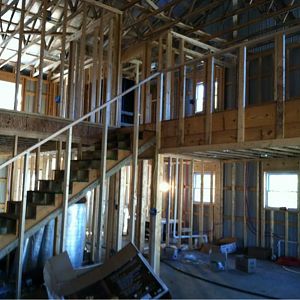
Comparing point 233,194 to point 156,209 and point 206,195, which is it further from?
point 156,209

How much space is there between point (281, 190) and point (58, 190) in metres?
5.51

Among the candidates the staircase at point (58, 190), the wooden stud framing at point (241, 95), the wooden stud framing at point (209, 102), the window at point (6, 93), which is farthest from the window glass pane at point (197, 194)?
the window at point (6, 93)

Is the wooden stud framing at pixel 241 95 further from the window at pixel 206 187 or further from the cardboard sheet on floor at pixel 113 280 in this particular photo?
the window at pixel 206 187

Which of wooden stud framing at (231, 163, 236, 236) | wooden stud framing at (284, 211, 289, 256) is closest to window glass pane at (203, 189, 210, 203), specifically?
wooden stud framing at (231, 163, 236, 236)

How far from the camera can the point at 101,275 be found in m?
4.37

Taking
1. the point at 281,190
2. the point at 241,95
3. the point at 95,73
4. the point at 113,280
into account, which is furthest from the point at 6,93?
the point at 113,280

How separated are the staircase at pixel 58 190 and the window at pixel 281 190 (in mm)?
3999

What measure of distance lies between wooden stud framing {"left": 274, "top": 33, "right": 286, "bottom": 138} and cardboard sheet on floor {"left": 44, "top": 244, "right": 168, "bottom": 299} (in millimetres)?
2273

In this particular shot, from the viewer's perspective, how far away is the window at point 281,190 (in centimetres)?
843

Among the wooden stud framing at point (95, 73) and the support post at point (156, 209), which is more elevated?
the wooden stud framing at point (95, 73)

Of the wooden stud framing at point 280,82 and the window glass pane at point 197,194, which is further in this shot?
the window glass pane at point 197,194

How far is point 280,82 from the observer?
4.39 metres

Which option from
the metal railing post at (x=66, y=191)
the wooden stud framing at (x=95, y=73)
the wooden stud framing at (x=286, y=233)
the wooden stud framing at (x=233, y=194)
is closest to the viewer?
the metal railing post at (x=66, y=191)

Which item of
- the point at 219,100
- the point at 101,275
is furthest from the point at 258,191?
the point at 101,275
